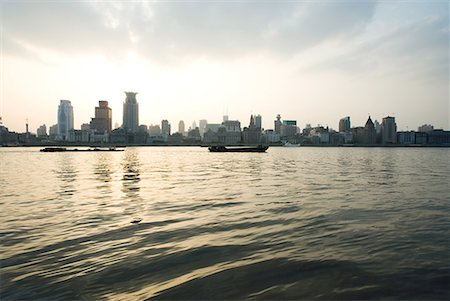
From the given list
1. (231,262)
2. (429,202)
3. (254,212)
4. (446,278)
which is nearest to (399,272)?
(446,278)

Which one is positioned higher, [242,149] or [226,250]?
[242,149]

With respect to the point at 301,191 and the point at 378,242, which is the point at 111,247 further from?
the point at 301,191

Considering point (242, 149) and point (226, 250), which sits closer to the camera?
point (226, 250)

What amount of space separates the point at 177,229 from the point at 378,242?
29.4ft

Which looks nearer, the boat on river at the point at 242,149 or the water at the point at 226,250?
the water at the point at 226,250

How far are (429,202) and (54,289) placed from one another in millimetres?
23544

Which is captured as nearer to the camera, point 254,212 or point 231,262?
point 231,262

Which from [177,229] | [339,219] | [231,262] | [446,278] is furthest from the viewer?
[339,219]

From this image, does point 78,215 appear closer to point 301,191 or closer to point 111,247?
point 111,247

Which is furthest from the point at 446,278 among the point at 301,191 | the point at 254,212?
the point at 301,191

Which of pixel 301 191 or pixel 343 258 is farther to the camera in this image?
pixel 301 191

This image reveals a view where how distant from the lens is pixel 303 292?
7.62 meters

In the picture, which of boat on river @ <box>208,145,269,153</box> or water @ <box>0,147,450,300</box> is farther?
boat on river @ <box>208,145,269,153</box>

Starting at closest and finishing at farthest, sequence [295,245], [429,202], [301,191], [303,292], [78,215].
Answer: [303,292] → [295,245] → [78,215] → [429,202] → [301,191]
